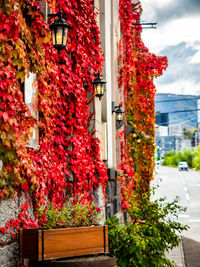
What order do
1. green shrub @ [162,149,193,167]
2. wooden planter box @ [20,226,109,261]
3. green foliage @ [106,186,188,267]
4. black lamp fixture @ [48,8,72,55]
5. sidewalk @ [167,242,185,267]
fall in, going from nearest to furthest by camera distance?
wooden planter box @ [20,226,109,261] → black lamp fixture @ [48,8,72,55] → green foliage @ [106,186,188,267] → sidewalk @ [167,242,185,267] → green shrub @ [162,149,193,167]

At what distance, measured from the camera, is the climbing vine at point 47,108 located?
143 inches

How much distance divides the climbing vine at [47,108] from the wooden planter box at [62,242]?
9.2 inches

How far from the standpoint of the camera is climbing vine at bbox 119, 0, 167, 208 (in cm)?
1221

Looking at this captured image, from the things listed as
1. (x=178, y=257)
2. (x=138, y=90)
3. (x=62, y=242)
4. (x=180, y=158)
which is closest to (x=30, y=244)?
(x=62, y=242)

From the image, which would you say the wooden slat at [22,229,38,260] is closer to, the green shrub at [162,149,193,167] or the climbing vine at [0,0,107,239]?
the climbing vine at [0,0,107,239]

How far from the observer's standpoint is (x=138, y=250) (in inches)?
221

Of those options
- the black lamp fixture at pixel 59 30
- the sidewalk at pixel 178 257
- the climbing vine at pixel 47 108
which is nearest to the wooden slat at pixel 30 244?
the climbing vine at pixel 47 108

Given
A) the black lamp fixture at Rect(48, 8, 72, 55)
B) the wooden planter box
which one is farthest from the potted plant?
the black lamp fixture at Rect(48, 8, 72, 55)

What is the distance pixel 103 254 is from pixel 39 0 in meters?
2.65

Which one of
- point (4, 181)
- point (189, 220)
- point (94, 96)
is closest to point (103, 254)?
point (4, 181)

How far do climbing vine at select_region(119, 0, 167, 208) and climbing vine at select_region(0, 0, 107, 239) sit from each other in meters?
5.09

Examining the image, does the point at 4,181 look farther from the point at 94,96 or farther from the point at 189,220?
the point at 189,220

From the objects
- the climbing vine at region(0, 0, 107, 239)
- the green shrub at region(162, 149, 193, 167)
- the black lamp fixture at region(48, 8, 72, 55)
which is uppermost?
the black lamp fixture at region(48, 8, 72, 55)

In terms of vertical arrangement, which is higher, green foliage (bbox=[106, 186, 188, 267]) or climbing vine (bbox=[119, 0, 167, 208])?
climbing vine (bbox=[119, 0, 167, 208])
